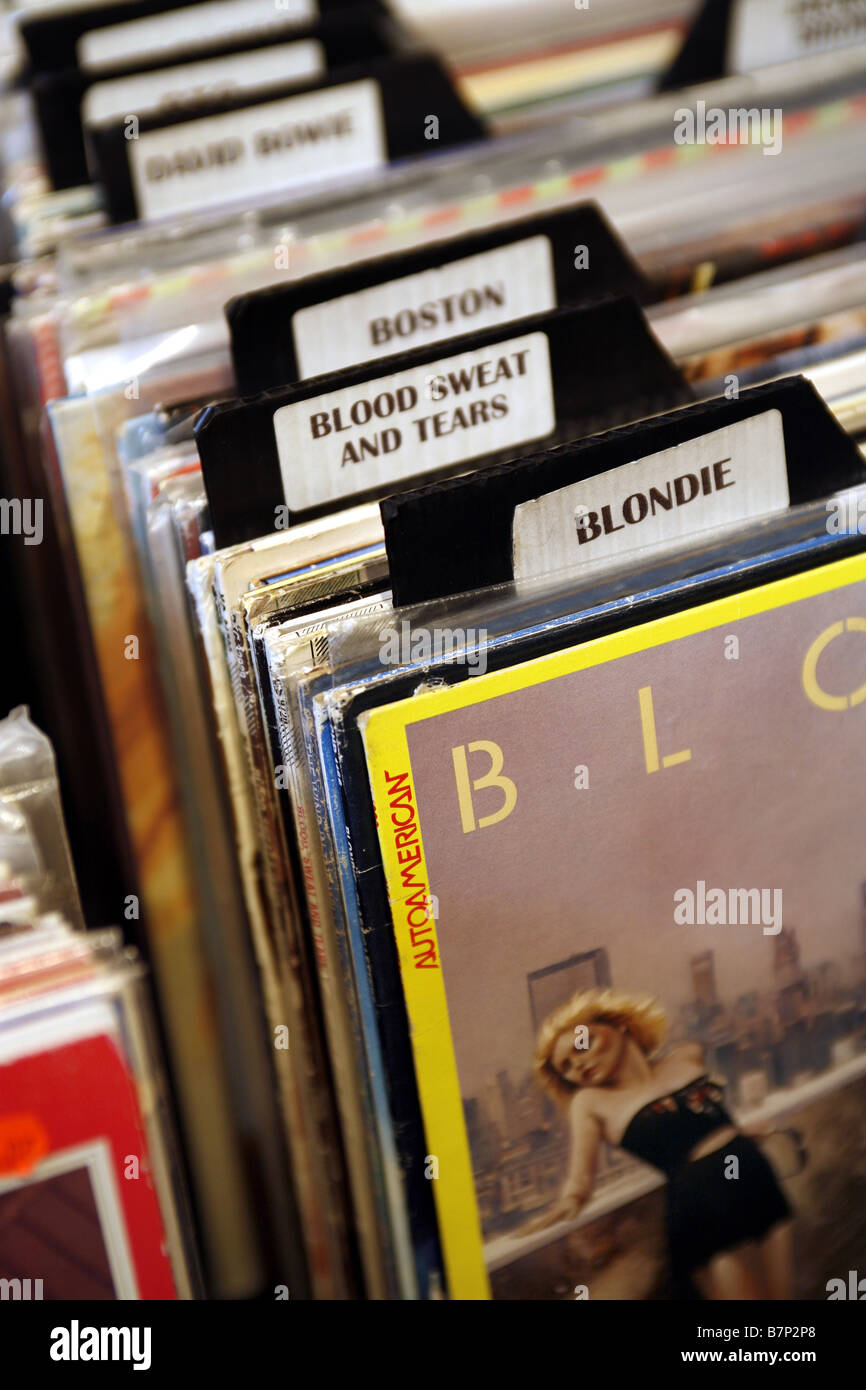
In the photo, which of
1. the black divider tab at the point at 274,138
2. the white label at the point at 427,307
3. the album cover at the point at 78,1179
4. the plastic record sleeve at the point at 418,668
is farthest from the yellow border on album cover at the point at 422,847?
the black divider tab at the point at 274,138

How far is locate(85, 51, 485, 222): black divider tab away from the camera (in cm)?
99

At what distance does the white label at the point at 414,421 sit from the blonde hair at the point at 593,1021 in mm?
293

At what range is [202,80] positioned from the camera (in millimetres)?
1107

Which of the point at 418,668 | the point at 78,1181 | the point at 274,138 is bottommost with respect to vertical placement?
the point at 78,1181

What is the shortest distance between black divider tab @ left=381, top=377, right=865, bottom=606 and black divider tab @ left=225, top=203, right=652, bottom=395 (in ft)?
0.66

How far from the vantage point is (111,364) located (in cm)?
82

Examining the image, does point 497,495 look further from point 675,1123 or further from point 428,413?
point 675,1123

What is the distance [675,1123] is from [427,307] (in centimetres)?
48

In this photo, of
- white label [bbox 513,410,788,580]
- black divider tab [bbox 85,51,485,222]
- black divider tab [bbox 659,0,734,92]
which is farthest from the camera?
black divider tab [bbox 659,0,734,92]

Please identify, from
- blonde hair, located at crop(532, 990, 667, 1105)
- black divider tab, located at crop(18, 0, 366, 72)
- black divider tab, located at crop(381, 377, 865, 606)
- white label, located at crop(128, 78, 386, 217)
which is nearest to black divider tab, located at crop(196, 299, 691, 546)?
black divider tab, located at crop(381, 377, 865, 606)

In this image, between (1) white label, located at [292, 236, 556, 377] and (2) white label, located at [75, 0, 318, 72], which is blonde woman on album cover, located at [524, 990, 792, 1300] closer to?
(1) white label, located at [292, 236, 556, 377]

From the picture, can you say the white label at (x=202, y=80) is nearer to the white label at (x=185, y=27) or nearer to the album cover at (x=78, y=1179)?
the white label at (x=185, y=27)

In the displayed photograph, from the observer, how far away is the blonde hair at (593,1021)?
0.68 metres

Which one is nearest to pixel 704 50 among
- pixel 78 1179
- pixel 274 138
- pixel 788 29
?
pixel 788 29
